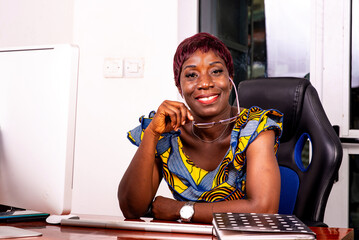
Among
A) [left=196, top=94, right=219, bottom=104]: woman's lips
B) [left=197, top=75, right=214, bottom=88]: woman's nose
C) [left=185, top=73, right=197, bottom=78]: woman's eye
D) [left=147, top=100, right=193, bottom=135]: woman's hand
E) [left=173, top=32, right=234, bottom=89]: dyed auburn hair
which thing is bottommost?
[left=147, top=100, right=193, bottom=135]: woman's hand

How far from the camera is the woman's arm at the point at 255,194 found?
1.32m

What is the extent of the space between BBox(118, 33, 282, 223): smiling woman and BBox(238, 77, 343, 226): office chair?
102 mm

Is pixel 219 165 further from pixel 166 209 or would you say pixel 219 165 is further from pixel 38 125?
pixel 38 125

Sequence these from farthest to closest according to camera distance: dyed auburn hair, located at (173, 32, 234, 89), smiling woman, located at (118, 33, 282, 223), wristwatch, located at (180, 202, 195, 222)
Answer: dyed auburn hair, located at (173, 32, 234, 89), smiling woman, located at (118, 33, 282, 223), wristwatch, located at (180, 202, 195, 222)

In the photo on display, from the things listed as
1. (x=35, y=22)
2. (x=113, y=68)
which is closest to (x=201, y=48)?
(x=113, y=68)

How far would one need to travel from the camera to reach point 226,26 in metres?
2.74

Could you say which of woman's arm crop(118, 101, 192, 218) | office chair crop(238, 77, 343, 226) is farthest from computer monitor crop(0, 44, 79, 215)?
office chair crop(238, 77, 343, 226)

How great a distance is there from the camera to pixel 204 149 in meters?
1.66

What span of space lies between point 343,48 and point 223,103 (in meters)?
1.09

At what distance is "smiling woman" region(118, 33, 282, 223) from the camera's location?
4.62 feet

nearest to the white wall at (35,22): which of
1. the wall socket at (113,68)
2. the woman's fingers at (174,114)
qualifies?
the wall socket at (113,68)

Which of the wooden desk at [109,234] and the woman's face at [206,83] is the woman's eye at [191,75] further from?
the wooden desk at [109,234]

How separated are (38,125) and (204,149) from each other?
0.82 m

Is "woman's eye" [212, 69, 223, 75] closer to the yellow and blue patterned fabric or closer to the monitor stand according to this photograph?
the yellow and blue patterned fabric
